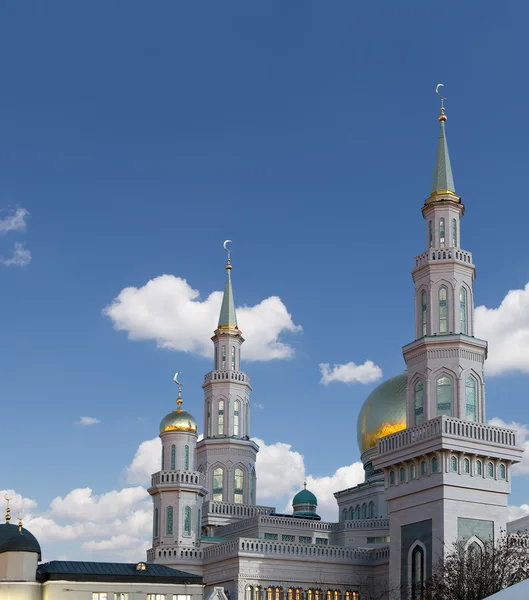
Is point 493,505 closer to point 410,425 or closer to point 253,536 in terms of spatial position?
point 410,425

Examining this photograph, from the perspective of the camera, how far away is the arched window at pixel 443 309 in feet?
200

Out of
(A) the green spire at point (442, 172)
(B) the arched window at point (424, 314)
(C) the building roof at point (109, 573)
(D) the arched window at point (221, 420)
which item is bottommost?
(C) the building roof at point (109, 573)

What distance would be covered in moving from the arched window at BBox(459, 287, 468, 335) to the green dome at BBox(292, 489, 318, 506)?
28857 mm

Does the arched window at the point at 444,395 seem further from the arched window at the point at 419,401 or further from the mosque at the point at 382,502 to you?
the arched window at the point at 419,401

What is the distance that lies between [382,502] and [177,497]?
1507cm

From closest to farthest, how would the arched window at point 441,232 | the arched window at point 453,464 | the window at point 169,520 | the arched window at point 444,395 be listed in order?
the arched window at point 453,464, the arched window at point 444,395, the arched window at point 441,232, the window at point 169,520

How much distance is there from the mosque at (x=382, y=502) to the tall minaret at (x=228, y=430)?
0.51ft

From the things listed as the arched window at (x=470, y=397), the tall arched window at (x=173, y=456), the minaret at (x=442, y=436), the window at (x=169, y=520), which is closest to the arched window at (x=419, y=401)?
the minaret at (x=442, y=436)

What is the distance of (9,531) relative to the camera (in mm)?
61719

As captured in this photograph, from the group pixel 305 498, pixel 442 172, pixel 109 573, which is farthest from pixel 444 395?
pixel 305 498

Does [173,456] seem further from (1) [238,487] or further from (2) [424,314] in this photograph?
(2) [424,314]

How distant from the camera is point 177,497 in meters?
70.2

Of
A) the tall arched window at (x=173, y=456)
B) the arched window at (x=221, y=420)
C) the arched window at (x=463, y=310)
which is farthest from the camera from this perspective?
the arched window at (x=221, y=420)

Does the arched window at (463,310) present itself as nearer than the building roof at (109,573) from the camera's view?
No
